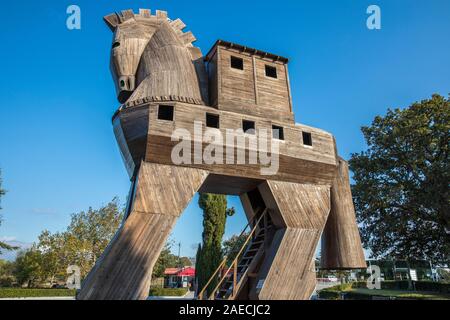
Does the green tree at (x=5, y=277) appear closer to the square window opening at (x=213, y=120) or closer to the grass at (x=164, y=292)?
the grass at (x=164, y=292)

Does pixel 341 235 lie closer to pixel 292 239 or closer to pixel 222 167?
pixel 292 239

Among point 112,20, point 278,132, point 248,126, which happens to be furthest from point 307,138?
point 112,20

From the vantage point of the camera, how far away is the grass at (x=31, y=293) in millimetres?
30361

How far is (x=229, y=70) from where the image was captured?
13328 mm

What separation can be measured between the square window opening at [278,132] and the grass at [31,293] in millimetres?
29853

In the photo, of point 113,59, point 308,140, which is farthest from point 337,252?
point 113,59

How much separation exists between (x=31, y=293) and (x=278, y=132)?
31148 millimetres

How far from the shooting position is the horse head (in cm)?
1224

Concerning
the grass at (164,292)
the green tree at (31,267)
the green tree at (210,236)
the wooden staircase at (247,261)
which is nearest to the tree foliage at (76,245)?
the green tree at (31,267)

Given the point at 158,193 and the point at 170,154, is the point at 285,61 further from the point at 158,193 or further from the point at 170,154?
the point at 158,193

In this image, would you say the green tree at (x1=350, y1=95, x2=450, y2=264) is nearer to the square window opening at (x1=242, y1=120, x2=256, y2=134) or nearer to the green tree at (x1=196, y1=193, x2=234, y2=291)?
the green tree at (x1=196, y1=193, x2=234, y2=291)
